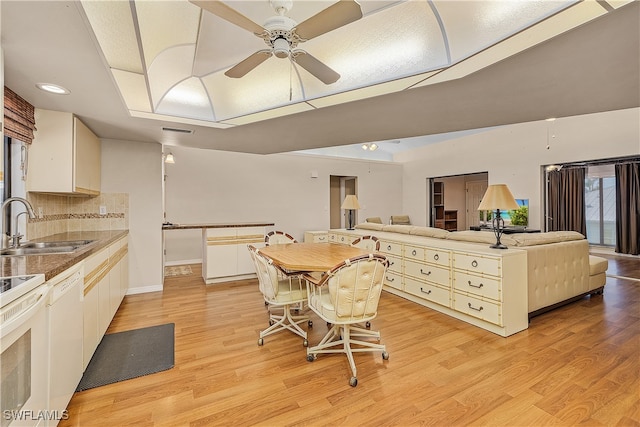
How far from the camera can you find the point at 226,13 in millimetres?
1468

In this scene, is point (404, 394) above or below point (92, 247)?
below

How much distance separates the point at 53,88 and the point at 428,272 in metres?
3.92

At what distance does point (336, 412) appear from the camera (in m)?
1.71

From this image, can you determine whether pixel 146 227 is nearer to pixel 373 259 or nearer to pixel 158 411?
pixel 158 411

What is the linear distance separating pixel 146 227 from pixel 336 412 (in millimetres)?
3753

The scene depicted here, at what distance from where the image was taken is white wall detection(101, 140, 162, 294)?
3984 millimetres

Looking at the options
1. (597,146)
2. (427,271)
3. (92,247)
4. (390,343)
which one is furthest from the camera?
(597,146)

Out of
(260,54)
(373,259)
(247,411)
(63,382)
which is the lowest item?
(247,411)

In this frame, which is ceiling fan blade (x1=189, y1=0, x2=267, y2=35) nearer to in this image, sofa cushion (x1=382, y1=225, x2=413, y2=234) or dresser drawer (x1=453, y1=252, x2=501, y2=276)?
dresser drawer (x1=453, y1=252, x2=501, y2=276)

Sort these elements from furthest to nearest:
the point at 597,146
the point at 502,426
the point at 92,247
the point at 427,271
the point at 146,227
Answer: the point at 597,146
the point at 146,227
the point at 427,271
the point at 92,247
the point at 502,426

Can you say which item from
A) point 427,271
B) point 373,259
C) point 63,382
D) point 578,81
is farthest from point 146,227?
point 578,81

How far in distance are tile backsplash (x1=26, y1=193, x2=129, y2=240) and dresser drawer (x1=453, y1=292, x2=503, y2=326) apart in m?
4.19

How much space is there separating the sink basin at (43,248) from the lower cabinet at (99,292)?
21 cm

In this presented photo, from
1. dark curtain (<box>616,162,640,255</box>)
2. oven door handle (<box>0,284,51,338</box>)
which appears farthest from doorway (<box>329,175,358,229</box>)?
oven door handle (<box>0,284,51,338</box>)
